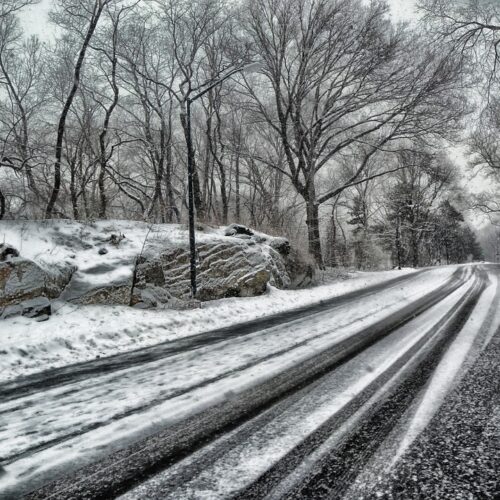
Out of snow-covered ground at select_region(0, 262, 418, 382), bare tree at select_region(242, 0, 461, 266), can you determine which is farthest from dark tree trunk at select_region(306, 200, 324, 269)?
snow-covered ground at select_region(0, 262, 418, 382)

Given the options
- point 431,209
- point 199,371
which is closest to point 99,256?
point 199,371

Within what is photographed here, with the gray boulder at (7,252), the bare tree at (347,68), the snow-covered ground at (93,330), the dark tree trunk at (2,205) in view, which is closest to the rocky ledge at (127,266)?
the gray boulder at (7,252)

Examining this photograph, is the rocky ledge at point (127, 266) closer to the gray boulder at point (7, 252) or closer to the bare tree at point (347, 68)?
the gray boulder at point (7, 252)

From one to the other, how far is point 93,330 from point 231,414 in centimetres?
498

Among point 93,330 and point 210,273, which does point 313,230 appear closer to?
point 210,273

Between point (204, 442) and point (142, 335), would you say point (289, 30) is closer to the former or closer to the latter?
point (142, 335)

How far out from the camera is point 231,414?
3.23 meters

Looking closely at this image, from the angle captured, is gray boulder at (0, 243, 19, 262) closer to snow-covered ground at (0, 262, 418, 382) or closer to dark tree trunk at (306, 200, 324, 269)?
snow-covered ground at (0, 262, 418, 382)

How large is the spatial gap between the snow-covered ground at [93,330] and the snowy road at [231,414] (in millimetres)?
775

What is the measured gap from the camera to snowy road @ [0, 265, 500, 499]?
2246 millimetres

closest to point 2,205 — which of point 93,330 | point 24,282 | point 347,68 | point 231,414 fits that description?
point 24,282

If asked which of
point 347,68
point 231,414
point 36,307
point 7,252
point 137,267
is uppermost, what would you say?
point 347,68

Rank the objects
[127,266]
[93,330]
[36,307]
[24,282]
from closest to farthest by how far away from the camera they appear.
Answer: [93,330] < [36,307] < [24,282] < [127,266]

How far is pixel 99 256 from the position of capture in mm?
10281
